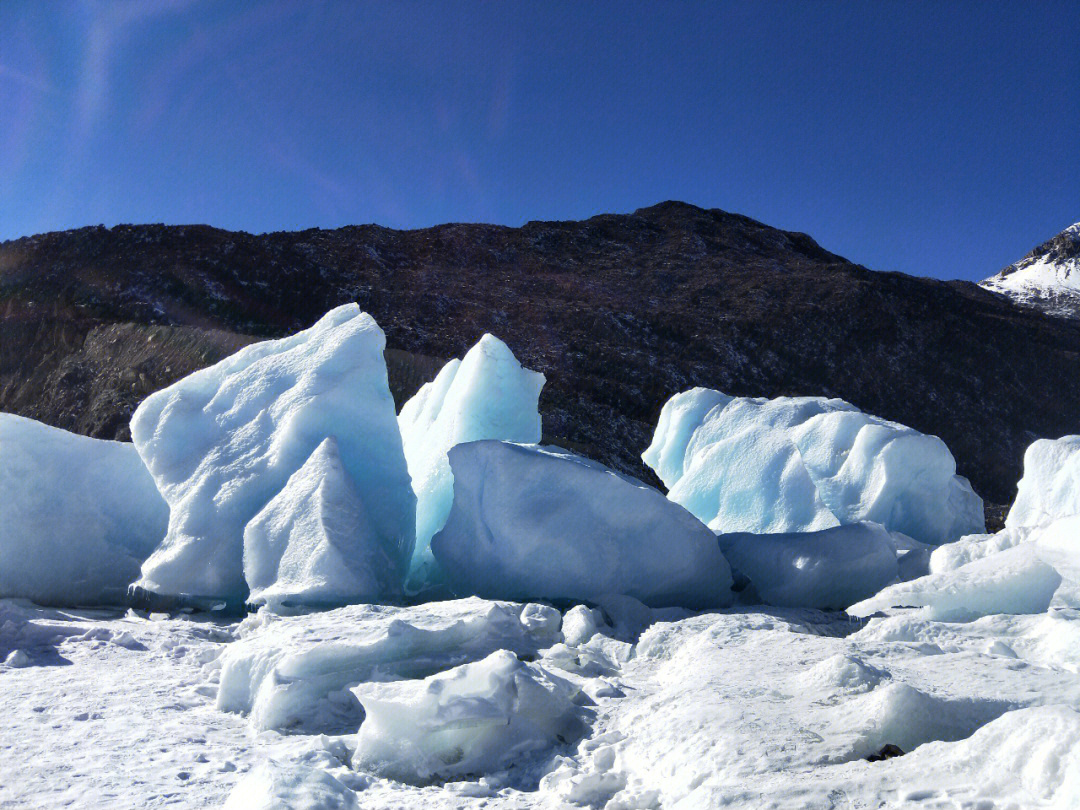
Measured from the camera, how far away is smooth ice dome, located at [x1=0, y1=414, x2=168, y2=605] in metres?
5.85

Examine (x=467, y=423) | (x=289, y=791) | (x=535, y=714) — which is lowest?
(x=289, y=791)

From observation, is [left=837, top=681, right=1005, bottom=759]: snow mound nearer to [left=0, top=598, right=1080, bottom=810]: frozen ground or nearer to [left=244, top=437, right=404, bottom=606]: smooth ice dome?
[left=0, top=598, right=1080, bottom=810]: frozen ground

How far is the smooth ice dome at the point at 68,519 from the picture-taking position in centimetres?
585

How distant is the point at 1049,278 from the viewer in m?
66.0

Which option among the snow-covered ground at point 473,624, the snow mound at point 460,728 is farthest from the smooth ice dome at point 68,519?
the snow mound at point 460,728

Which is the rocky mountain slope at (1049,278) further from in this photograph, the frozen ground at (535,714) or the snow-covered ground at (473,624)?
the frozen ground at (535,714)

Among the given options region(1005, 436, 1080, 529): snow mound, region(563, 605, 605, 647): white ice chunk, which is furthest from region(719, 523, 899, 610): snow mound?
region(563, 605, 605, 647): white ice chunk

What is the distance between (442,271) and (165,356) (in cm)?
1519

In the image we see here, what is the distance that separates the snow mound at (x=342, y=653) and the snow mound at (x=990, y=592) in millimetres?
2369

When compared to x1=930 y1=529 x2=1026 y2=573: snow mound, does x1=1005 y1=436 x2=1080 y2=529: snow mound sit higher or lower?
higher

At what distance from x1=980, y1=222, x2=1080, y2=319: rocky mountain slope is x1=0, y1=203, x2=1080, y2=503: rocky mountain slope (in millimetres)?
12892

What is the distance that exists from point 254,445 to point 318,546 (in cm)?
132

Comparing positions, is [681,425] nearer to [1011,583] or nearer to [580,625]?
[1011,583]

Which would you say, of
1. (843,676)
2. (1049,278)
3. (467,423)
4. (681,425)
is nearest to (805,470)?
(681,425)
